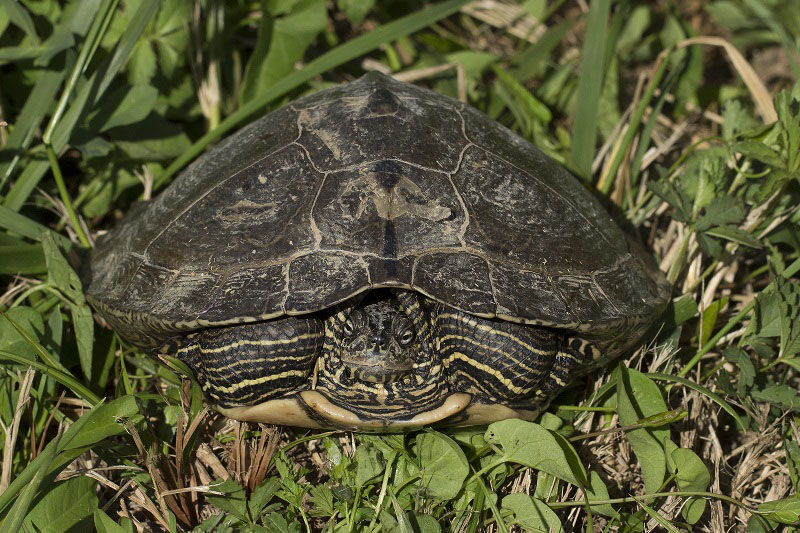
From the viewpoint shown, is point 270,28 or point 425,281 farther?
point 270,28

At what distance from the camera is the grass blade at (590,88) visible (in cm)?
352

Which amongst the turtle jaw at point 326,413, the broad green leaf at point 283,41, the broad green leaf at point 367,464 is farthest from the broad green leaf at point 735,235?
the broad green leaf at point 283,41

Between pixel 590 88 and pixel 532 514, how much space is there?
2.15 meters

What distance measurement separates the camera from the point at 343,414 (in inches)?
91.9

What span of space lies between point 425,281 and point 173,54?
186 cm

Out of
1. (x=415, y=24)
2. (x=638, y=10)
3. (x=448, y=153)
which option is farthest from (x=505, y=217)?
(x=638, y=10)

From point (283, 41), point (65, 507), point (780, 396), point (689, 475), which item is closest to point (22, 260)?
point (65, 507)

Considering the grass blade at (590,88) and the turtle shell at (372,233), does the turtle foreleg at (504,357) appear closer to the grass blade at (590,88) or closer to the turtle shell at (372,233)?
the turtle shell at (372,233)

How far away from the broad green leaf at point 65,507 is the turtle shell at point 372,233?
511 mm

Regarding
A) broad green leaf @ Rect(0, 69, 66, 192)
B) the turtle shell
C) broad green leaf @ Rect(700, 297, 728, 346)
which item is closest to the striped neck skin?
the turtle shell

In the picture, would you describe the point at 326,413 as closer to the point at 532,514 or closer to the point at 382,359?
the point at 382,359

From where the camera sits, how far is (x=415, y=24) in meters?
3.60

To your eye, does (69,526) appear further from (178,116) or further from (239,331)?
(178,116)

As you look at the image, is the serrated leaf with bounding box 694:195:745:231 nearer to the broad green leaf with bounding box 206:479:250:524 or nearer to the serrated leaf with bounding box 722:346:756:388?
the serrated leaf with bounding box 722:346:756:388
